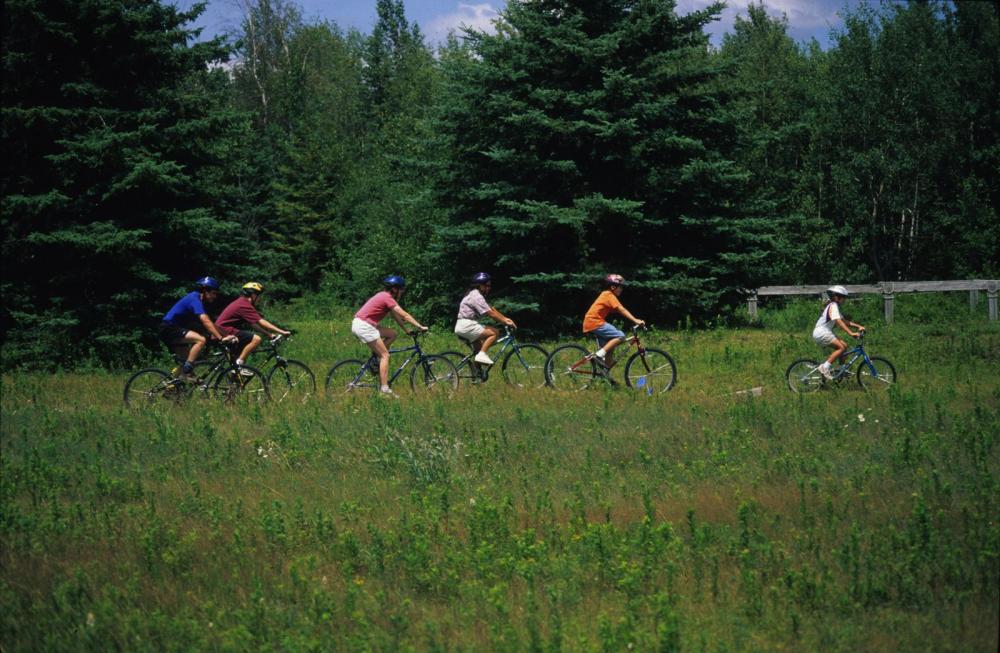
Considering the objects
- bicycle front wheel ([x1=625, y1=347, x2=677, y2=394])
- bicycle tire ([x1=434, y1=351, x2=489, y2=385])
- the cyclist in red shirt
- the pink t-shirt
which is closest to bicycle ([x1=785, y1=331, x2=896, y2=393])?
bicycle front wheel ([x1=625, y1=347, x2=677, y2=394])

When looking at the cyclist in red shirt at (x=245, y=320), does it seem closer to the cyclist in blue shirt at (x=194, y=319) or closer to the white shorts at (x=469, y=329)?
the cyclist in blue shirt at (x=194, y=319)

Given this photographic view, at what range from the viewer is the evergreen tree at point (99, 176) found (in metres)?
21.7

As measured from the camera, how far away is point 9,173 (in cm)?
2244

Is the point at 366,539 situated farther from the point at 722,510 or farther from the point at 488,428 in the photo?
the point at 488,428

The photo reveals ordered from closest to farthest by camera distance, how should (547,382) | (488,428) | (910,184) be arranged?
(488,428)
(547,382)
(910,184)

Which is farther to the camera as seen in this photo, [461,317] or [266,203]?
[266,203]

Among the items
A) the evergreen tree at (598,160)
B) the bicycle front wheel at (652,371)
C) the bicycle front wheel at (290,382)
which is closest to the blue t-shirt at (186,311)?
the bicycle front wheel at (290,382)

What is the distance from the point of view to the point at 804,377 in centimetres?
1531

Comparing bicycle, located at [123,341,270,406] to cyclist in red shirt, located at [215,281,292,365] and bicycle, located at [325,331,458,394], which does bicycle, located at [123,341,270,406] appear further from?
bicycle, located at [325,331,458,394]

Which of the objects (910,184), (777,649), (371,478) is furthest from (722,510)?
(910,184)

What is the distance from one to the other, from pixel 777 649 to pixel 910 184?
35.4m

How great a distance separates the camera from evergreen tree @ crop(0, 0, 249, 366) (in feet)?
71.1

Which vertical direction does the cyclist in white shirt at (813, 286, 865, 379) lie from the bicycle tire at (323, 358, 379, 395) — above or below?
above

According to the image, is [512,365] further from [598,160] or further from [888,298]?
[888,298]
